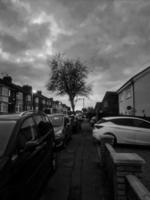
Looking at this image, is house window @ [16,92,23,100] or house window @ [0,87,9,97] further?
house window @ [16,92,23,100]

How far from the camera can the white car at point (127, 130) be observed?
8.96 m

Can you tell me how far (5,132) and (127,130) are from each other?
25.1 ft

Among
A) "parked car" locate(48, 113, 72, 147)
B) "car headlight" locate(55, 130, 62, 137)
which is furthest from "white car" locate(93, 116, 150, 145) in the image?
"car headlight" locate(55, 130, 62, 137)

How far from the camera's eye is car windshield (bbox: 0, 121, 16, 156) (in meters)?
2.52

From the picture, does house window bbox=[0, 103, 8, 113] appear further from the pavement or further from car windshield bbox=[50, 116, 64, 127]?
the pavement

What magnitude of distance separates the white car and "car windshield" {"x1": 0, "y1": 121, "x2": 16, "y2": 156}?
6689 millimetres

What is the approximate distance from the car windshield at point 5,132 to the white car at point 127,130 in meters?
6.69

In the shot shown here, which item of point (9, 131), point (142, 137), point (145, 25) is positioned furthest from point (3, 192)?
point (145, 25)

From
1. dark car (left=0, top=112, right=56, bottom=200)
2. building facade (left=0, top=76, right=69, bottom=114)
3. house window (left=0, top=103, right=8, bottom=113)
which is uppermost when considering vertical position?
building facade (left=0, top=76, right=69, bottom=114)

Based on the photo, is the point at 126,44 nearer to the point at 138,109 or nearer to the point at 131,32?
the point at 131,32

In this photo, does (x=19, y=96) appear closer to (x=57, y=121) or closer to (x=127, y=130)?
(x=57, y=121)

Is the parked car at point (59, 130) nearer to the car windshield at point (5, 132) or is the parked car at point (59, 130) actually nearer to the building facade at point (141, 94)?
the car windshield at point (5, 132)

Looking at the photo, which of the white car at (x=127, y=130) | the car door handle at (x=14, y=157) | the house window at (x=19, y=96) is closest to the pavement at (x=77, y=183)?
the car door handle at (x=14, y=157)

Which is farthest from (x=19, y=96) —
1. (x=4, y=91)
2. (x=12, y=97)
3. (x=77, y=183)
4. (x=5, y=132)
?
(x=5, y=132)
